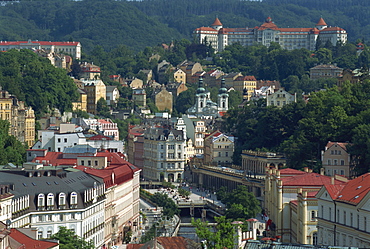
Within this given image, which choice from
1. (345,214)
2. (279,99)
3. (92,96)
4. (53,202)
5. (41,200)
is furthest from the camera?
(92,96)

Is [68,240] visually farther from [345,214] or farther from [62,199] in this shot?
[345,214]

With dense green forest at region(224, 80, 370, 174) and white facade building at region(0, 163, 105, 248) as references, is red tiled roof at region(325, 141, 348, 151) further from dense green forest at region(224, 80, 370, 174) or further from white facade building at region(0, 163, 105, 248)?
white facade building at region(0, 163, 105, 248)

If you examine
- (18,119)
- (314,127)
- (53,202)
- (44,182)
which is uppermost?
(314,127)

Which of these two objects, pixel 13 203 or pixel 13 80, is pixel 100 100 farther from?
pixel 13 203

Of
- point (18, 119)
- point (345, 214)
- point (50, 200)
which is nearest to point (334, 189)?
point (345, 214)

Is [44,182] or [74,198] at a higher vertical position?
[44,182]

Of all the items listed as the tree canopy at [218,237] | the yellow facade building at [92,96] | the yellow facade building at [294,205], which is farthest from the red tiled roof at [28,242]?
the yellow facade building at [92,96]

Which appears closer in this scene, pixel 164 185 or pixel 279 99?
pixel 164 185
